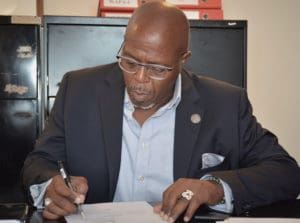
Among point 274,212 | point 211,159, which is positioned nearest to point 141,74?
point 211,159

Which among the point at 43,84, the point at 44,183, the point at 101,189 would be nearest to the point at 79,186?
the point at 44,183

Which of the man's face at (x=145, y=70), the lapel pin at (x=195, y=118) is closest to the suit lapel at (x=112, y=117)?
the man's face at (x=145, y=70)

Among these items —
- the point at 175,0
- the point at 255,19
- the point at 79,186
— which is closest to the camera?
the point at 79,186

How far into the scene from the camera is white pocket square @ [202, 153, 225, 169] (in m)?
1.53

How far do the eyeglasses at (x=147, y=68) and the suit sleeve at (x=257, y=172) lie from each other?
353mm

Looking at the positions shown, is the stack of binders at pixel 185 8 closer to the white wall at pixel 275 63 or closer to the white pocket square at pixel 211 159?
the white wall at pixel 275 63

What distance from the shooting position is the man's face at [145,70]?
1397mm

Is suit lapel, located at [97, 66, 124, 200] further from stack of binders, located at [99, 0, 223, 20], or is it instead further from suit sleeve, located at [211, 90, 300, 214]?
stack of binders, located at [99, 0, 223, 20]

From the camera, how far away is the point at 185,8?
273 centimetres

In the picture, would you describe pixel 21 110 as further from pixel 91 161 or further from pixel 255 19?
pixel 255 19

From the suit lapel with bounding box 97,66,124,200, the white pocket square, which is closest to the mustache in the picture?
the suit lapel with bounding box 97,66,124,200

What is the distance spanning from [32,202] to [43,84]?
1341 millimetres

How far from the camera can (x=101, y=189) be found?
1506 mm

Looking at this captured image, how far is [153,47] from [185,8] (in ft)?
4.62
